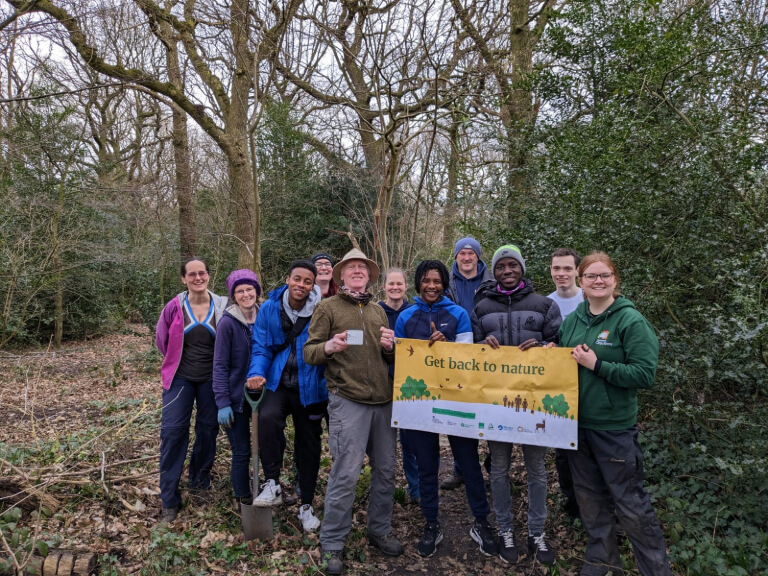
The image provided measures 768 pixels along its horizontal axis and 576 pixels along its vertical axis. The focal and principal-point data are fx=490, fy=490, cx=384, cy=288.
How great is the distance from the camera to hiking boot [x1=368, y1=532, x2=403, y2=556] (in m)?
3.82

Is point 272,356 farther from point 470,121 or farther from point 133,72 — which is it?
point 133,72

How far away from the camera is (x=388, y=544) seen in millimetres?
3834

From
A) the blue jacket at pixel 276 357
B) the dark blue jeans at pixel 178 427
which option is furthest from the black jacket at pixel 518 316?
the dark blue jeans at pixel 178 427

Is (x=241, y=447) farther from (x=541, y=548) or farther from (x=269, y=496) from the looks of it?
(x=541, y=548)

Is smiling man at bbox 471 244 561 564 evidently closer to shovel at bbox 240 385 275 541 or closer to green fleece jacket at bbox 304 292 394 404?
green fleece jacket at bbox 304 292 394 404

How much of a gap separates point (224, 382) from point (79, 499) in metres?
1.86

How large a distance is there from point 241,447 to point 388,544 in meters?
1.49

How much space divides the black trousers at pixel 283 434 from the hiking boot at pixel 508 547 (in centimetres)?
160

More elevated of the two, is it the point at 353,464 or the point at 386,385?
the point at 386,385

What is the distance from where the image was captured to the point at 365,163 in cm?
1431

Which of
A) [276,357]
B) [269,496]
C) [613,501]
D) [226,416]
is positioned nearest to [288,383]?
[276,357]

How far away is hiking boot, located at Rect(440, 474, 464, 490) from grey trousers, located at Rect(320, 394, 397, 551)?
1.29m

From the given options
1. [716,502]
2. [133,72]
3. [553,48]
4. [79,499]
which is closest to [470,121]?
[553,48]

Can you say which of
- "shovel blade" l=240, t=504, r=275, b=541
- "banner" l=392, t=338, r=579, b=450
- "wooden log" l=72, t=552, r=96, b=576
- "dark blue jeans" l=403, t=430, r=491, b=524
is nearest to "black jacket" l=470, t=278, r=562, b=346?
"banner" l=392, t=338, r=579, b=450
